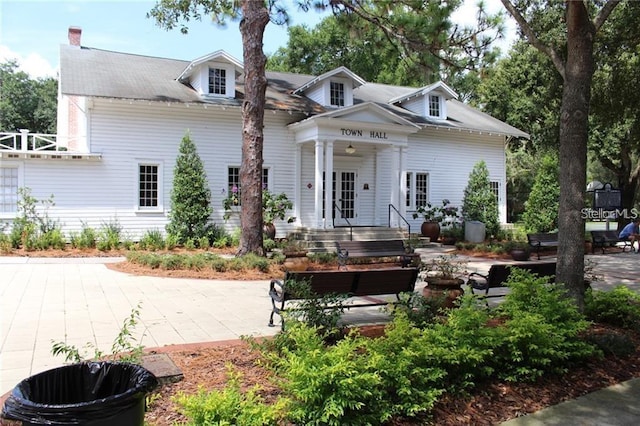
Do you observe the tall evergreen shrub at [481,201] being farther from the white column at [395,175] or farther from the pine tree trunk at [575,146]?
the pine tree trunk at [575,146]

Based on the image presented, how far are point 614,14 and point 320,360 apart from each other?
13.4 meters

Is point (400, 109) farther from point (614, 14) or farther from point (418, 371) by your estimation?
point (418, 371)

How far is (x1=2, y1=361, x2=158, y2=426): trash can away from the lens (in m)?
2.36

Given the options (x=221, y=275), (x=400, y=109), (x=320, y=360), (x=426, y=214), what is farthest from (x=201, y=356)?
A: (x=400, y=109)

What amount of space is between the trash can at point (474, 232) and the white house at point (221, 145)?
2.17 m

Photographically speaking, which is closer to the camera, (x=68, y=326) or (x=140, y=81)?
(x=68, y=326)

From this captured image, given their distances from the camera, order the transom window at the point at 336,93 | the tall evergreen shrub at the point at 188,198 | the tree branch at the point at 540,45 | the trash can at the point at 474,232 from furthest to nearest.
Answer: the trash can at the point at 474,232
the transom window at the point at 336,93
the tall evergreen shrub at the point at 188,198
the tree branch at the point at 540,45

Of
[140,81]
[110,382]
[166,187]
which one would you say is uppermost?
[140,81]

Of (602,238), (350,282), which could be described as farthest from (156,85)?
(602,238)

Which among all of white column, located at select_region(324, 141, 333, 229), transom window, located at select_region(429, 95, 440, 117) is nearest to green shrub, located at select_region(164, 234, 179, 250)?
white column, located at select_region(324, 141, 333, 229)

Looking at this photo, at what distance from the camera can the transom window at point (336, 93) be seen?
21.3 meters

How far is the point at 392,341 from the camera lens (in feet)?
14.4

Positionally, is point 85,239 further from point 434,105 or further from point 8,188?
point 434,105

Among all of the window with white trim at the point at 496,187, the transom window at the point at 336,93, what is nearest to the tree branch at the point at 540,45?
the transom window at the point at 336,93
